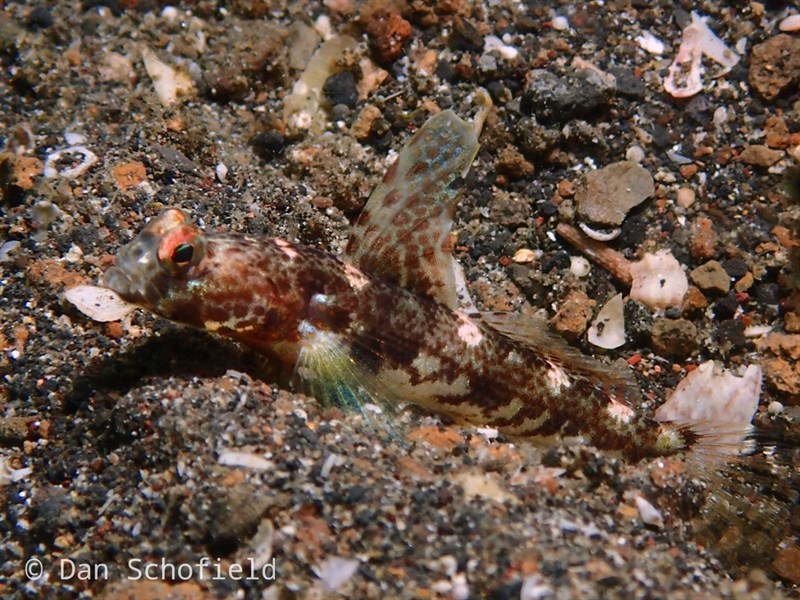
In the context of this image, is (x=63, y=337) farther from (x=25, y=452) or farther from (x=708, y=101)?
(x=708, y=101)

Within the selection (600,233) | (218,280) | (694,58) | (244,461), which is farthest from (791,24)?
(244,461)

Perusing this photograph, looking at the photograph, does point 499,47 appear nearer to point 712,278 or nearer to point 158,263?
point 712,278

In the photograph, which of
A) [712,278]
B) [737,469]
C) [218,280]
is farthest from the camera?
[712,278]

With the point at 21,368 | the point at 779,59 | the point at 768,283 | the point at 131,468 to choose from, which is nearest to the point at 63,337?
the point at 21,368

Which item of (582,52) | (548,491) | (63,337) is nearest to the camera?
(548,491)

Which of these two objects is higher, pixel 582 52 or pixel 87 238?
pixel 582 52

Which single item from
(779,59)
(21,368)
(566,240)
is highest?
(779,59)

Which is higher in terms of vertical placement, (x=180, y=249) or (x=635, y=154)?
(x=635, y=154)
